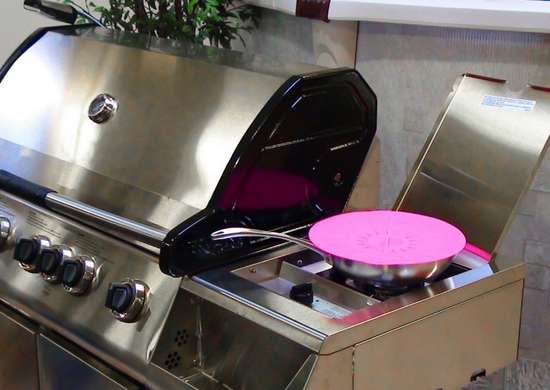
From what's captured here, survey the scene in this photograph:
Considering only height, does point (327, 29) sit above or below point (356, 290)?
above

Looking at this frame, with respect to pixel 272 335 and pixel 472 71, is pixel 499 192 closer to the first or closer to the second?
pixel 472 71

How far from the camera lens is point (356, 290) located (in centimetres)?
119

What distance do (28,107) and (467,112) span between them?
0.88 metres

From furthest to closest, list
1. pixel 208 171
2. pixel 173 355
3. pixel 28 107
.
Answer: pixel 28 107 → pixel 208 171 → pixel 173 355

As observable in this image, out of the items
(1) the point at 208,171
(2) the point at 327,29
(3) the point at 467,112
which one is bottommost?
(1) the point at 208,171

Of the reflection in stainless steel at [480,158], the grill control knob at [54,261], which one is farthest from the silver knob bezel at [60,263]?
the reflection in stainless steel at [480,158]

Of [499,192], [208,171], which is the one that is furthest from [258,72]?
[499,192]

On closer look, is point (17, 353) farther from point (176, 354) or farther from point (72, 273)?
point (176, 354)

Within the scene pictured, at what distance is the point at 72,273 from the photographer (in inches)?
51.7

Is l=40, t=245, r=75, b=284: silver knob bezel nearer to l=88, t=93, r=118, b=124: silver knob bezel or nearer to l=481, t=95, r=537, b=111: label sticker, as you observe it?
l=88, t=93, r=118, b=124: silver knob bezel

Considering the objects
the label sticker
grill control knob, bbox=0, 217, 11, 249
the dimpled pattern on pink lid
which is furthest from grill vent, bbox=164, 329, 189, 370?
the label sticker

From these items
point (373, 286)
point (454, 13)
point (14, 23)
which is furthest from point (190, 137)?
point (14, 23)

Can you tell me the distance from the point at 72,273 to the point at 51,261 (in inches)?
2.4

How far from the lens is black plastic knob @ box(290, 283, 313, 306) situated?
1175 millimetres
